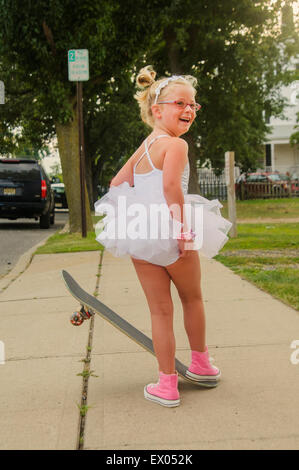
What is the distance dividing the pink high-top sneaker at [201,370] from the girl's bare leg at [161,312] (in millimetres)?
206

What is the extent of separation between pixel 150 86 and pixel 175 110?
0.80 ft

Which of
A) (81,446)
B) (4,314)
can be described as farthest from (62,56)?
(81,446)

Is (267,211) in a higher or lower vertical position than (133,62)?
lower

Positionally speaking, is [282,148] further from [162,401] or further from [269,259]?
[162,401]

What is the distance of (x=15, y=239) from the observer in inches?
583

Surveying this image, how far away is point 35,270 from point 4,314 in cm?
302

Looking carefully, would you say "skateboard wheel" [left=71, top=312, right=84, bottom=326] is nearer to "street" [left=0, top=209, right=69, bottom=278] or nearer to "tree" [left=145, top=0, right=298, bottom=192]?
"street" [left=0, top=209, right=69, bottom=278]

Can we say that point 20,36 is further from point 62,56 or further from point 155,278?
point 155,278

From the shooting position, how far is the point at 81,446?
281 cm

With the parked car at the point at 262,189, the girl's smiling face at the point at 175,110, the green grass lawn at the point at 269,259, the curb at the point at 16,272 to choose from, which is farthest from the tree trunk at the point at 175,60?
the girl's smiling face at the point at 175,110

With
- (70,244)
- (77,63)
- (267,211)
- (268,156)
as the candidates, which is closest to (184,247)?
(70,244)

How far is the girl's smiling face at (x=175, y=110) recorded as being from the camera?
11.5ft

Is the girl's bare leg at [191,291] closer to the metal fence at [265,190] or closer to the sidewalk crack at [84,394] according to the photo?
the sidewalk crack at [84,394]

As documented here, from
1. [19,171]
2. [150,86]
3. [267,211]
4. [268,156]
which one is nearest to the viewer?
[150,86]
